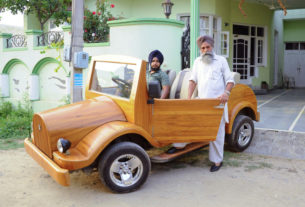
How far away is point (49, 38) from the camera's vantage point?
34.8 feet

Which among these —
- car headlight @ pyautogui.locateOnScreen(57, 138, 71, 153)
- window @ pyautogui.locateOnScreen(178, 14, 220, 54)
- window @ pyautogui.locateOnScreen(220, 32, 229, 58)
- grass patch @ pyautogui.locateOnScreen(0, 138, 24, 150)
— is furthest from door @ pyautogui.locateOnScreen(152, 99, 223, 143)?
window @ pyautogui.locateOnScreen(220, 32, 229, 58)

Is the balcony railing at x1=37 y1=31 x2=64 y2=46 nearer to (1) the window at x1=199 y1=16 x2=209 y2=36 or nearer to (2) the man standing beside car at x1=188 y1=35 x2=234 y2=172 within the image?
(1) the window at x1=199 y1=16 x2=209 y2=36

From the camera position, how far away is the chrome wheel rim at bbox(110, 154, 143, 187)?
13.3ft

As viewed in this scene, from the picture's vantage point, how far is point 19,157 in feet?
19.5

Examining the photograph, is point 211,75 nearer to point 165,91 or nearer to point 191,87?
point 191,87

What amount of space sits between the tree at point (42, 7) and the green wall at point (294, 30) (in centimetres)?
1089

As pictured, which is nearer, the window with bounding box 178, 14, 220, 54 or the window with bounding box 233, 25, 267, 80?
the window with bounding box 178, 14, 220, 54

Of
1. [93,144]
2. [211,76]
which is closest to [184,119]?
[211,76]

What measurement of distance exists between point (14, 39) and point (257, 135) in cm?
975

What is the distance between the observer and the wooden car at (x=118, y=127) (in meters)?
3.91

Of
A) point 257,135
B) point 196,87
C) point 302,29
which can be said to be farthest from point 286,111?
point 302,29

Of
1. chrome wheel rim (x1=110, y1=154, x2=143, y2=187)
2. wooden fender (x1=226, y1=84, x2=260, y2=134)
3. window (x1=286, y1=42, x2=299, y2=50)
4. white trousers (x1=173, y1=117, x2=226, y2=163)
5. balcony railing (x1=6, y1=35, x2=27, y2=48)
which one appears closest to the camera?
chrome wheel rim (x1=110, y1=154, x2=143, y2=187)

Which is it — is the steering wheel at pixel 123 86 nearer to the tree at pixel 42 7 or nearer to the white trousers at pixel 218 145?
the white trousers at pixel 218 145

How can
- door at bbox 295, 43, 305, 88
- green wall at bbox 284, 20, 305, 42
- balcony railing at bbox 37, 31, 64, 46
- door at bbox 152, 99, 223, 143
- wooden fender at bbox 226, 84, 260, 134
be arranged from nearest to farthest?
door at bbox 152, 99, 223, 143, wooden fender at bbox 226, 84, 260, 134, balcony railing at bbox 37, 31, 64, 46, green wall at bbox 284, 20, 305, 42, door at bbox 295, 43, 305, 88
